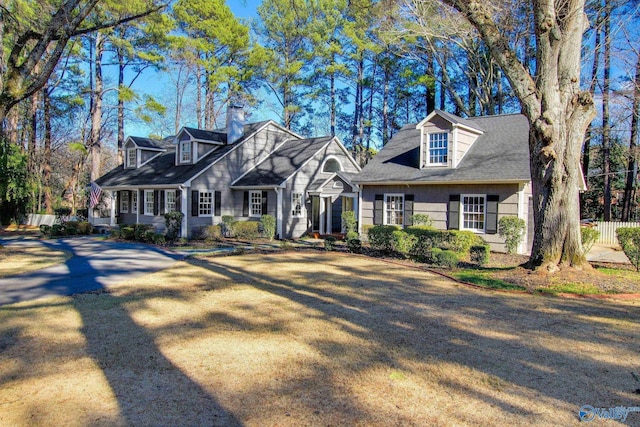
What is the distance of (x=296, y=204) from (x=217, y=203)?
3902 mm

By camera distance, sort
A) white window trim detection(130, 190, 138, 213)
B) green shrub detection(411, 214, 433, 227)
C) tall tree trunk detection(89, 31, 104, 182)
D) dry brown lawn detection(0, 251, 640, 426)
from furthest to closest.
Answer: tall tree trunk detection(89, 31, 104, 182) → white window trim detection(130, 190, 138, 213) → green shrub detection(411, 214, 433, 227) → dry brown lawn detection(0, 251, 640, 426)

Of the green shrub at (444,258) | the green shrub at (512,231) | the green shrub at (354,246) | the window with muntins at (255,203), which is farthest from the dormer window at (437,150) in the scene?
the window with muntins at (255,203)

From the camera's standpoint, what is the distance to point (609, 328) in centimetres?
604

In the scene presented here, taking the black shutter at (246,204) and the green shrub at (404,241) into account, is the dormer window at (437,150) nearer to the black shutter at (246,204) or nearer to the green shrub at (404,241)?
the green shrub at (404,241)

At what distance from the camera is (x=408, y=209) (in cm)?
1691

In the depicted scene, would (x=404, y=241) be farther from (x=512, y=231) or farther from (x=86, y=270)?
(x=86, y=270)

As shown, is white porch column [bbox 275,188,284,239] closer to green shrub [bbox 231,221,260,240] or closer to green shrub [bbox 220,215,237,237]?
green shrub [bbox 231,221,260,240]

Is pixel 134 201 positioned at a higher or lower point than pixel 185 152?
lower

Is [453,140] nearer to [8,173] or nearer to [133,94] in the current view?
[133,94]

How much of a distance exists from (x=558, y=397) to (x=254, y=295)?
545 centimetres

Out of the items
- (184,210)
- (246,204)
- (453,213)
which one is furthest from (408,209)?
(184,210)

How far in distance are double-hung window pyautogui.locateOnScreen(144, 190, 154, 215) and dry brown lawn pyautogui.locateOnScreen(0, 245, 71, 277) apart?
625 centimetres

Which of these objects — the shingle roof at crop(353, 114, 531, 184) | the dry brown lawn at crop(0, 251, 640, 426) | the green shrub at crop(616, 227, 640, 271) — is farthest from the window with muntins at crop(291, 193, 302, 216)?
the green shrub at crop(616, 227, 640, 271)

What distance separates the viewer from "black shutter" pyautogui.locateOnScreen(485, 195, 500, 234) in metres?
14.6
